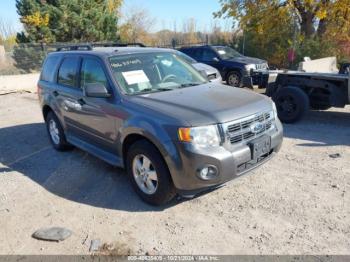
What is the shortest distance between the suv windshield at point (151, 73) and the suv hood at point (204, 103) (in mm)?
210

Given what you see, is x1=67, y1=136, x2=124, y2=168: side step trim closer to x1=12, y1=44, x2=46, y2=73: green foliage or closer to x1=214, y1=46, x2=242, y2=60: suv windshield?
x1=214, y1=46, x2=242, y2=60: suv windshield

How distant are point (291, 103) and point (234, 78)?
209 inches

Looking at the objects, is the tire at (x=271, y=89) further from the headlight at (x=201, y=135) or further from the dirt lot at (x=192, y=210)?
the headlight at (x=201, y=135)

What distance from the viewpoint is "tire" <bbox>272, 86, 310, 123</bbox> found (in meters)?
6.72

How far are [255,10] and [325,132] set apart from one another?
40.1ft


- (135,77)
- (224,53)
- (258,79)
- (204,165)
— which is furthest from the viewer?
(224,53)

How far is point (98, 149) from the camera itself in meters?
4.62

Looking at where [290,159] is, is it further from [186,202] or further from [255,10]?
[255,10]

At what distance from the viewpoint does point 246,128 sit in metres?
3.50

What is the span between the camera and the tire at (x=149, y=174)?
11.5 ft

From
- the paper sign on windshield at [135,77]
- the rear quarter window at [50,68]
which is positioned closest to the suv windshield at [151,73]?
the paper sign on windshield at [135,77]

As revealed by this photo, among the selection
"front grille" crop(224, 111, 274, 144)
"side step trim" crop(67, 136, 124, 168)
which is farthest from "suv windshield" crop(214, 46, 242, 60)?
"front grille" crop(224, 111, 274, 144)

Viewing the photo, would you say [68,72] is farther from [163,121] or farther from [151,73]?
[163,121]

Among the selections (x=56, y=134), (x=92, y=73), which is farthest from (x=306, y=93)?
(x=56, y=134)
